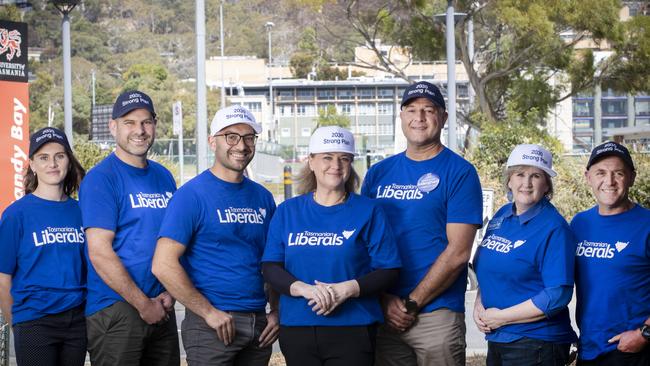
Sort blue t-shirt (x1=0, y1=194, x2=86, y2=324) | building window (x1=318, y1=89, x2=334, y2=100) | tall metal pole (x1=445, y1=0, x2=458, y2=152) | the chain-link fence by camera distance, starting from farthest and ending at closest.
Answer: building window (x1=318, y1=89, x2=334, y2=100), tall metal pole (x1=445, y1=0, x2=458, y2=152), the chain-link fence, blue t-shirt (x1=0, y1=194, x2=86, y2=324)

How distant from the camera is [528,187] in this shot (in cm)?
535

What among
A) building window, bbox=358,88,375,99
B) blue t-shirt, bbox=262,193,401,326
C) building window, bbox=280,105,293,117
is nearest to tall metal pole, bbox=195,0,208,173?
blue t-shirt, bbox=262,193,401,326

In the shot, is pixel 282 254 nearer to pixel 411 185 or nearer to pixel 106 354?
pixel 411 185

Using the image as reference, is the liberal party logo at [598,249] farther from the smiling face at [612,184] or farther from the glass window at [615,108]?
the glass window at [615,108]

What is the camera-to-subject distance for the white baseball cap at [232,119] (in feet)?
18.0

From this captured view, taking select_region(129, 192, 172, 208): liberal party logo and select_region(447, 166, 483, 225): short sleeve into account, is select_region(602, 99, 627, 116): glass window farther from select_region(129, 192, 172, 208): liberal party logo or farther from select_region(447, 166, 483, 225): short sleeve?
select_region(129, 192, 172, 208): liberal party logo

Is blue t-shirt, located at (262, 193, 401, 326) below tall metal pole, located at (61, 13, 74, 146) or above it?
below

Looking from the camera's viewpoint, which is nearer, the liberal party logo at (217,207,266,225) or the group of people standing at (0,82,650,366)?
the group of people standing at (0,82,650,366)

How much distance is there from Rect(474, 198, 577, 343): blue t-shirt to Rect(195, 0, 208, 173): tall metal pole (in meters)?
10.1

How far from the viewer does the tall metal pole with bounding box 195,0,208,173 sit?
50.1ft

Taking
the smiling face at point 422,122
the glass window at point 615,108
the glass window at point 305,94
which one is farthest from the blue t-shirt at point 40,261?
the glass window at point 305,94

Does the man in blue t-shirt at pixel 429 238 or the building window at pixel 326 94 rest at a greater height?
the building window at pixel 326 94

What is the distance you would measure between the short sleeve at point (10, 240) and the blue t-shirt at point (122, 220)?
46 centimetres

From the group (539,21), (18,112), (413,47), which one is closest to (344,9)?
(413,47)
